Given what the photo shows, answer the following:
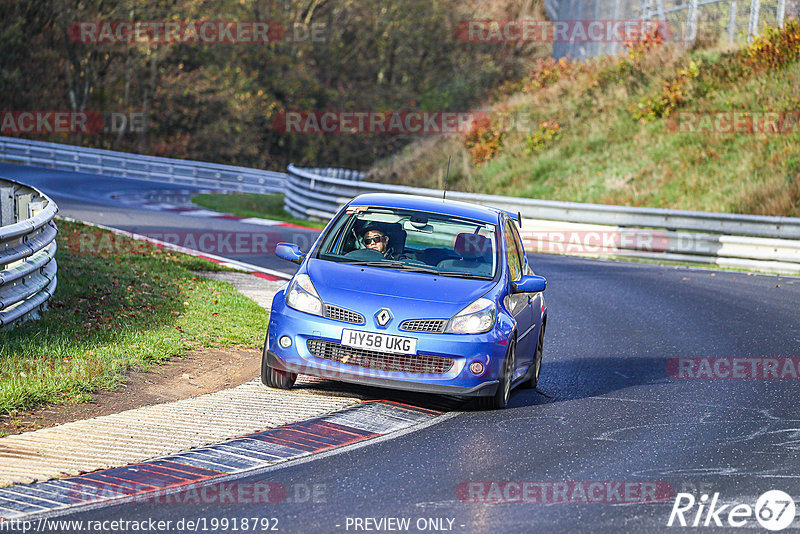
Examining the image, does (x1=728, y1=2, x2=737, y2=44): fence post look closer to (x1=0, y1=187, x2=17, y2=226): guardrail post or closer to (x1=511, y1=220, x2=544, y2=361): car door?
(x1=511, y1=220, x2=544, y2=361): car door

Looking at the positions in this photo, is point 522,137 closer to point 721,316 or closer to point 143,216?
point 143,216

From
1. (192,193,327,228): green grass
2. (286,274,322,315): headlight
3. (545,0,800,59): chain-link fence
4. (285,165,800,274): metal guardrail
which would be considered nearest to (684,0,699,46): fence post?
(545,0,800,59): chain-link fence

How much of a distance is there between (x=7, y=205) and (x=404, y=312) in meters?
7.13

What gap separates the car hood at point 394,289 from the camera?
27.0 feet

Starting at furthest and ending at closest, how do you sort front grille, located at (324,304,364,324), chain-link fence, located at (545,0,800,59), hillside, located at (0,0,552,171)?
1. hillside, located at (0,0,552,171)
2. chain-link fence, located at (545,0,800,59)
3. front grille, located at (324,304,364,324)

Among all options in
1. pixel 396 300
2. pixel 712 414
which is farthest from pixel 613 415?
pixel 396 300

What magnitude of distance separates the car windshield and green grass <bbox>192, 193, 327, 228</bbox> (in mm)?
17161

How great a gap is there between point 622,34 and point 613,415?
103 feet

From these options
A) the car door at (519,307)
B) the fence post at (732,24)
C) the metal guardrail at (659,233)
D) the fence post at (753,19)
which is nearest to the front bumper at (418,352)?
the car door at (519,307)

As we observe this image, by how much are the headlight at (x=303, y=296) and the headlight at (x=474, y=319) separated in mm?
1066

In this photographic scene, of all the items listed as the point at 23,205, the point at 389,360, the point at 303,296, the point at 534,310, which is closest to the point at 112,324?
the point at 23,205

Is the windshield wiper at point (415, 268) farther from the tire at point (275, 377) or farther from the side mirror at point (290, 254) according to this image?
the tire at point (275, 377)

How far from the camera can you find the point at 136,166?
130 feet

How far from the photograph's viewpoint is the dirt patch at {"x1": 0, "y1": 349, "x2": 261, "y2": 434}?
24.3ft
